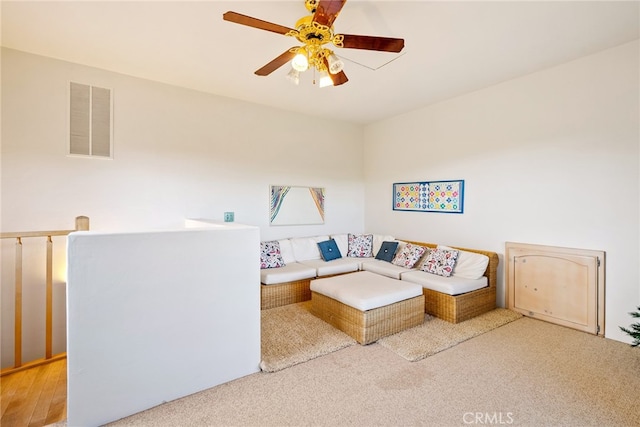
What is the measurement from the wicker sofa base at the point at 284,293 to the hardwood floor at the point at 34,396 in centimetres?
189

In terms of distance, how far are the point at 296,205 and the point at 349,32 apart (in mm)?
2748

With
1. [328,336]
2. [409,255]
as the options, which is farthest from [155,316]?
[409,255]

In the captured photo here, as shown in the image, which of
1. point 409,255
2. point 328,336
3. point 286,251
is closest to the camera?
point 328,336

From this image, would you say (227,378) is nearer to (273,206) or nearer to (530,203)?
(273,206)

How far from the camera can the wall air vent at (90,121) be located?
9.99ft

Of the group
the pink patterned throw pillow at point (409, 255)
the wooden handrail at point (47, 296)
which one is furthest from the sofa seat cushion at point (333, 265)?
the wooden handrail at point (47, 296)

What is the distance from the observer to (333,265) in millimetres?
4121

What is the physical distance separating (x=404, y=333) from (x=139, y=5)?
11.9 ft

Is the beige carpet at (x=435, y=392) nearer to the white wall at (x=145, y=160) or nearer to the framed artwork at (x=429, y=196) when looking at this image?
the framed artwork at (x=429, y=196)

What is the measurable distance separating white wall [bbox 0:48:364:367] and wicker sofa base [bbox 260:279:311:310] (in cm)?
106

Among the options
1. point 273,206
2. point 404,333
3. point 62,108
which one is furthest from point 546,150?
point 62,108

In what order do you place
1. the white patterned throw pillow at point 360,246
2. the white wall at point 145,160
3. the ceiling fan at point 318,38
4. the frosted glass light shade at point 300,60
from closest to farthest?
the ceiling fan at point 318,38 → the frosted glass light shade at point 300,60 → the white wall at point 145,160 → the white patterned throw pillow at point 360,246

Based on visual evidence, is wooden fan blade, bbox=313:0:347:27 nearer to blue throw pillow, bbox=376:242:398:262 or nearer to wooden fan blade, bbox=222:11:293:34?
wooden fan blade, bbox=222:11:293:34

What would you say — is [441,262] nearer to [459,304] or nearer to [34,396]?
[459,304]
